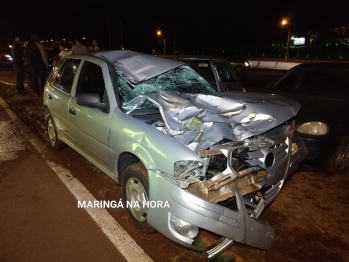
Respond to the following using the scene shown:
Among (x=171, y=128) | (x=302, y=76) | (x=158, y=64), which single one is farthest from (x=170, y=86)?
(x=302, y=76)

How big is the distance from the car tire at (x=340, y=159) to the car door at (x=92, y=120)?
3102mm

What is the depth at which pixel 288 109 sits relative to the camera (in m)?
3.12

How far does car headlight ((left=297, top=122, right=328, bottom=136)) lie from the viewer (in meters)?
3.93

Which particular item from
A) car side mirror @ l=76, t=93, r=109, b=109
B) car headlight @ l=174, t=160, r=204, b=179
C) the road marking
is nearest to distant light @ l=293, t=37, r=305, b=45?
the road marking

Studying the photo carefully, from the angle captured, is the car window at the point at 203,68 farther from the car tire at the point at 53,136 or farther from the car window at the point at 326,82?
the car tire at the point at 53,136

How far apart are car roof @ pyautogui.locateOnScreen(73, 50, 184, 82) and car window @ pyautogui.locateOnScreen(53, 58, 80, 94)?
1.49ft

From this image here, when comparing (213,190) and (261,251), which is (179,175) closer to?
(213,190)

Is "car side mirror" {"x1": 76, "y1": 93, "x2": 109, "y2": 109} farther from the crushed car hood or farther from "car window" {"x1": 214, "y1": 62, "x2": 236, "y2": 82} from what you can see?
"car window" {"x1": 214, "y1": 62, "x2": 236, "y2": 82}

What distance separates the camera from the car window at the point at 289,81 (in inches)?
210

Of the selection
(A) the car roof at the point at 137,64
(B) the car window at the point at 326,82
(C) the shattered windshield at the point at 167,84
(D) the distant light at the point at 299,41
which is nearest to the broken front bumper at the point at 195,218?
(C) the shattered windshield at the point at 167,84

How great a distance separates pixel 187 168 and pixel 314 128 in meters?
2.44

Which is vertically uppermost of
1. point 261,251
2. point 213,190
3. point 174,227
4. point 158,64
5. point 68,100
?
point 158,64

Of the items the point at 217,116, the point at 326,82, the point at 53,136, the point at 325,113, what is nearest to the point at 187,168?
the point at 217,116

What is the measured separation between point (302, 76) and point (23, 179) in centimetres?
491
